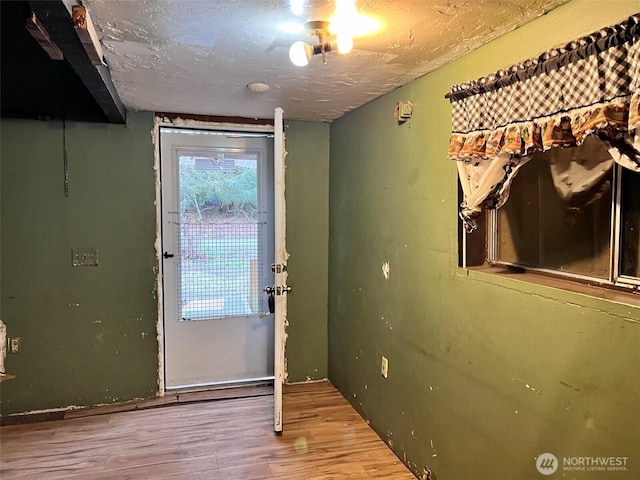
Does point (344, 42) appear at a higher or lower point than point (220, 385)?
higher

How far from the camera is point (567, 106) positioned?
135 cm

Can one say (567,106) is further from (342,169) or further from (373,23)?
(342,169)

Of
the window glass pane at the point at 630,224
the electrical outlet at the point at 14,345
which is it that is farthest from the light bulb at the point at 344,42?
the electrical outlet at the point at 14,345

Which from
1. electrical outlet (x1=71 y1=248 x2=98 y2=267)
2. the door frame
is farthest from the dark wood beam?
electrical outlet (x1=71 y1=248 x2=98 y2=267)

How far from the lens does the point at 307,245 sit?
3.59m

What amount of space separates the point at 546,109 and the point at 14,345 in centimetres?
333

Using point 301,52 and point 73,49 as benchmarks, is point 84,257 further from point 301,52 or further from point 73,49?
point 301,52

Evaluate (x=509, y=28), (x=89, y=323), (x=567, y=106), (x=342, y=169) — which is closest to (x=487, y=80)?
(x=509, y=28)

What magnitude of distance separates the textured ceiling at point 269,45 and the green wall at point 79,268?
1.83 ft

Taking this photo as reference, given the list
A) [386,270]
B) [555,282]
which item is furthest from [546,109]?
[386,270]

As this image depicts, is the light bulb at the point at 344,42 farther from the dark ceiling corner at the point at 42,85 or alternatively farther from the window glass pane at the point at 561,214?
the dark ceiling corner at the point at 42,85

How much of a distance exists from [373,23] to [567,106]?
71cm

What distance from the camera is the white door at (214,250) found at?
3.33 meters

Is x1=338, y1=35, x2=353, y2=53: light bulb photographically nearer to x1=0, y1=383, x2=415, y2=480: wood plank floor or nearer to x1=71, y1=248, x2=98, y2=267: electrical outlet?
x1=0, y1=383, x2=415, y2=480: wood plank floor
